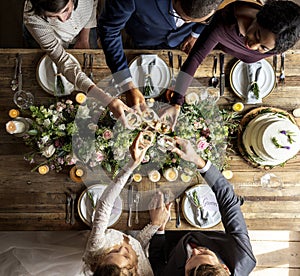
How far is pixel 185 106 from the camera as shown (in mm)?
2193

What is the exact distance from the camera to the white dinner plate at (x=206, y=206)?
2.30 meters

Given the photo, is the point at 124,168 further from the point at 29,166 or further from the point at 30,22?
the point at 30,22

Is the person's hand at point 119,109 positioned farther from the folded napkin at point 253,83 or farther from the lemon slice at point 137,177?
the folded napkin at point 253,83

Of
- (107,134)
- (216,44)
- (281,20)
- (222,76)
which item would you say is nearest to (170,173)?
(107,134)

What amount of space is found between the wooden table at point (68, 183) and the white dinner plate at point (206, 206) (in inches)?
2.9

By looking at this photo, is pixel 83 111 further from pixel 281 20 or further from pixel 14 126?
pixel 281 20

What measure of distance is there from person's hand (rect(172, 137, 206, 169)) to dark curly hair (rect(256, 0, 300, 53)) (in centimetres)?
72

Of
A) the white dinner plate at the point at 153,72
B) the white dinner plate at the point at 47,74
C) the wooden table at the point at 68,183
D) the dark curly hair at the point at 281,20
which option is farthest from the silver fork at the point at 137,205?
the dark curly hair at the point at 281,20

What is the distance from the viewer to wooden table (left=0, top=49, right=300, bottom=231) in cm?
229

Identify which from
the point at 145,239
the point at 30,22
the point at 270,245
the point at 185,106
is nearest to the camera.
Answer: the point at 30,22

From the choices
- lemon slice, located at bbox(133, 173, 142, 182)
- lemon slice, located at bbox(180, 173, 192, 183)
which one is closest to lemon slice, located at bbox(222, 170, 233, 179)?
lemon slice, located at bbox(180, 173, 192, 183)

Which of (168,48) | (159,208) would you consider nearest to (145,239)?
(159,208)

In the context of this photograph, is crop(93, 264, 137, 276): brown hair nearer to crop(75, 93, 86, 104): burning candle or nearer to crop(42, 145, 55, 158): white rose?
crop(42, 145, 55, 158): white rose

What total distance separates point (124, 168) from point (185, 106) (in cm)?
49
